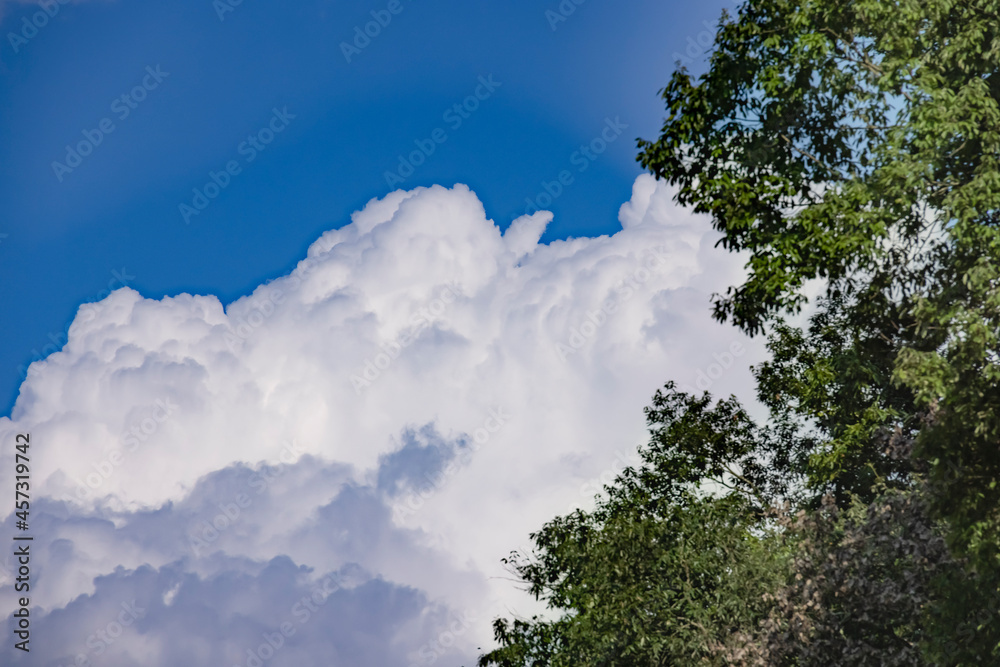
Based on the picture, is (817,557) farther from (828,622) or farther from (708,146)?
(708,146)

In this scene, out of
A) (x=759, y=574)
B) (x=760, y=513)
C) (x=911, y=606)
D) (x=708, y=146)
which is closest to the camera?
(x=708, y=146)

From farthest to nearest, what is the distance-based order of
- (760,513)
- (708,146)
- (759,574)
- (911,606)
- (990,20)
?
(760,513)
(759,574)
(911,606)
(708,146)
(990,20)

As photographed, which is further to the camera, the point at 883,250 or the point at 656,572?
the point at 656,572

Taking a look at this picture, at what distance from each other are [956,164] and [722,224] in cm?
329

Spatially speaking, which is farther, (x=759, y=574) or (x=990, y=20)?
(x=759, y=574)

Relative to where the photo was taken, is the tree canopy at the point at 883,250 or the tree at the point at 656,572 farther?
the tree at the point at 656,572

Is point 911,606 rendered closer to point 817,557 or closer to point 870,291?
point 817,557

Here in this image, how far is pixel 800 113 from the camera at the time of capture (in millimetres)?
14312

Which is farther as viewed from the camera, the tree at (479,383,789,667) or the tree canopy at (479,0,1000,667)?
the tree at (479,383,789,667)

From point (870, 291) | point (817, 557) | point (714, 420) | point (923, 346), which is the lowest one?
point (817, 557)

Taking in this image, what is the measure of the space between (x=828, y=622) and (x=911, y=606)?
1713 mm

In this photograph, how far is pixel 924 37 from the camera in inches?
539

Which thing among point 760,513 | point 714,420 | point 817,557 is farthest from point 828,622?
point 714,420

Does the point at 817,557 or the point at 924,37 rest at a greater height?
the point at 924,37
